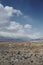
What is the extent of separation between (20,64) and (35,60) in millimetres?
3134

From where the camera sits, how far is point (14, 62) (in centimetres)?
2666

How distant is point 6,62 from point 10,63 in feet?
2.52

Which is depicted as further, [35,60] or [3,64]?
[35,60]

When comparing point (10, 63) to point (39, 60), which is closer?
point (10, 63)

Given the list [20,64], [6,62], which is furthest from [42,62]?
[6,62]

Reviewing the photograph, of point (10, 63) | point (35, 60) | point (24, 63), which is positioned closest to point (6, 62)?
point (10, 63)

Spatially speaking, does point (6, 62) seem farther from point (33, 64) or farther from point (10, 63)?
point (33, 64)

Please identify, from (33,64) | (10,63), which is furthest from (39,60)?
(10,63)

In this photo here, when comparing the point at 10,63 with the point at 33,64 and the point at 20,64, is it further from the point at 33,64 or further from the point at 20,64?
the point at 33,64

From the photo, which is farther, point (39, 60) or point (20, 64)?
point (39, 60)

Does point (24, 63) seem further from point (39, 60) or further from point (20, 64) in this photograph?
point (39, 60)

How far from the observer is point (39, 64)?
25547mm

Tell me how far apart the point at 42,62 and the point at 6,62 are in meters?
5.21

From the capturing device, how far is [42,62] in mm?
26531
